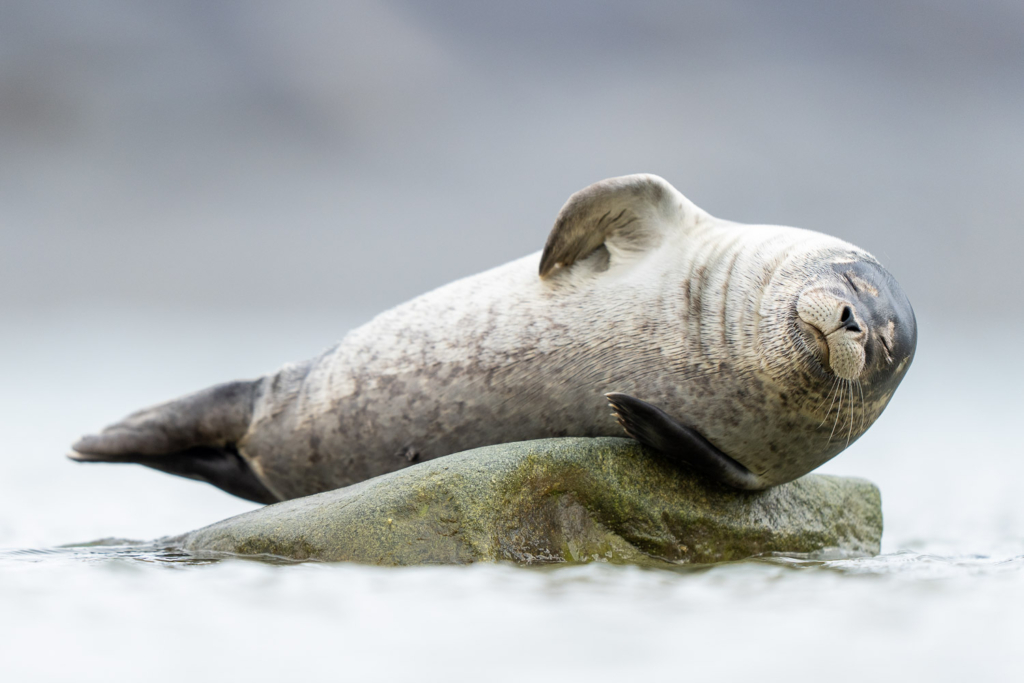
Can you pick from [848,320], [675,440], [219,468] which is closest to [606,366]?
[675,440]

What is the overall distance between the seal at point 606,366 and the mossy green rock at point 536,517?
0.54 feet

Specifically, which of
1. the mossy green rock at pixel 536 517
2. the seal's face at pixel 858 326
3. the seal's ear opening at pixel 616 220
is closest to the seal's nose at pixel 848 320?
Result: the seal's face at pixel 858 326

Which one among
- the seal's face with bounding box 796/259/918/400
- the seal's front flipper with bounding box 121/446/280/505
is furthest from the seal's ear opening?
the seal's front flipper with bounding box 121/446/280/505

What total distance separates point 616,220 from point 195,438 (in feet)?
7.50

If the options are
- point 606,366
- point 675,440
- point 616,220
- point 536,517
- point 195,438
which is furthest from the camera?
point 195,438

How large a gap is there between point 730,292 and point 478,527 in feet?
4.34

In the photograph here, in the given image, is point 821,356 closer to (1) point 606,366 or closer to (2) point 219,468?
(1) point 606,366

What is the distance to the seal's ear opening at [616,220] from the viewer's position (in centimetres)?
404

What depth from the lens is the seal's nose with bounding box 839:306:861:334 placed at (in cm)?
336

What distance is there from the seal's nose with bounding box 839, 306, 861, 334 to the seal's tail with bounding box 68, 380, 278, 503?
2.77 m

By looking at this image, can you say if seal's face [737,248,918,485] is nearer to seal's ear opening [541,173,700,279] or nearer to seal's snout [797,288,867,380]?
seal's snout [797,288,867,380]

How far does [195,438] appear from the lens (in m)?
4.81

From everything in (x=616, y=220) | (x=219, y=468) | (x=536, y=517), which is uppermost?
(x=616, y=220)

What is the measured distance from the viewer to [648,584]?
9.63 ft
